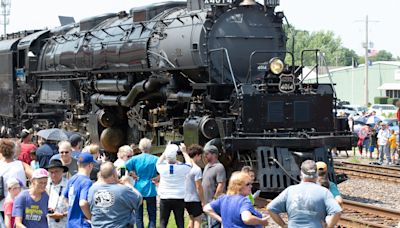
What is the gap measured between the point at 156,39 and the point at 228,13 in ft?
6.92

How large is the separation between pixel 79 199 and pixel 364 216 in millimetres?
7009

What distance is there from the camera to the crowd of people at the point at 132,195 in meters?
7.67

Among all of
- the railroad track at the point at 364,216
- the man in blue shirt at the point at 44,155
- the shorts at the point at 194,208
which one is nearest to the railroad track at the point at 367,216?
the railroad track at the point at 364,216

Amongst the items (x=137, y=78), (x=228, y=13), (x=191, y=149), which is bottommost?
(x=191, y=149)

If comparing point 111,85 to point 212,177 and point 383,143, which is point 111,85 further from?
point 383,143

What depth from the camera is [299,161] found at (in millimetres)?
14422

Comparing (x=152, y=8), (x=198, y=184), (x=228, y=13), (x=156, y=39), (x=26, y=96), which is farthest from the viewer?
(x=26, y=96)

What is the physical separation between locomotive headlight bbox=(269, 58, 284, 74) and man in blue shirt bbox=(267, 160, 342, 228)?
7.53 metres

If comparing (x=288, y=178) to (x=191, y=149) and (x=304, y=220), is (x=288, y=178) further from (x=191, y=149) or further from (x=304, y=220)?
(x=304, y=220)

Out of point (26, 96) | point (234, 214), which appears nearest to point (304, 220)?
point (234, 214)

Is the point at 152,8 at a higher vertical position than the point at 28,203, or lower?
higher

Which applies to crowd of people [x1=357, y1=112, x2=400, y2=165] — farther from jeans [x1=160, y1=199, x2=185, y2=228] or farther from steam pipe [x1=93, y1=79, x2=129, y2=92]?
jeans [x1=160, y1=199, x2=185, y2=228]

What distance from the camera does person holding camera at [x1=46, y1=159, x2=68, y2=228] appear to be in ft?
29.3

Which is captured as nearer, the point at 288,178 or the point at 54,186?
the point at 54,186
